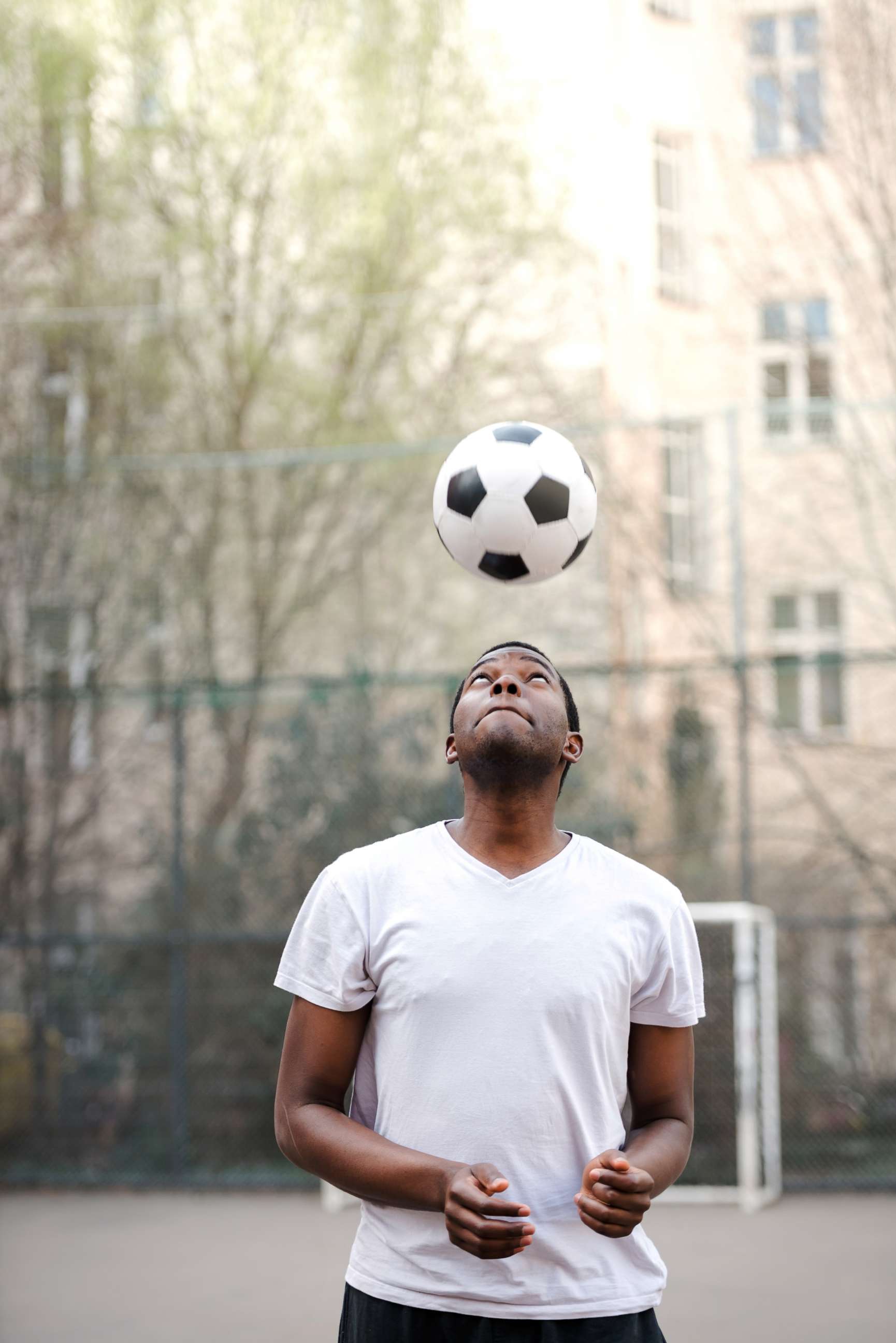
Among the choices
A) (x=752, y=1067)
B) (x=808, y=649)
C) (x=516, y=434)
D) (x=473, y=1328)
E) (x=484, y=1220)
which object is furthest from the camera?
(x=808, y=649)

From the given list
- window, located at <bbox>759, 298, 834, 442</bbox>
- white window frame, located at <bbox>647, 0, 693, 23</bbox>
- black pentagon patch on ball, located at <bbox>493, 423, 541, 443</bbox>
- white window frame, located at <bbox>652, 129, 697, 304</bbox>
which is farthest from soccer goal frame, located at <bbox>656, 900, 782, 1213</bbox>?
white window frame, located at <bbox>647, 0, 693, 23</bbox>

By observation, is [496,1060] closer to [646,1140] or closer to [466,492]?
[646,1140]

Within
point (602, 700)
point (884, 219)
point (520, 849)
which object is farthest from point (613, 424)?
point (520, 849)

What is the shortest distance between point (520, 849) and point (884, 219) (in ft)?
32.2

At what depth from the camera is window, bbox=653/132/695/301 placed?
12359mm

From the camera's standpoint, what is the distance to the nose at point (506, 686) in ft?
7.56

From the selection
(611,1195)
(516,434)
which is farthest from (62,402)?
(611,1195)

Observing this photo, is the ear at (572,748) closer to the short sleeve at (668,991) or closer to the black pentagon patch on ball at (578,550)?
the short sleeve at (668,991)

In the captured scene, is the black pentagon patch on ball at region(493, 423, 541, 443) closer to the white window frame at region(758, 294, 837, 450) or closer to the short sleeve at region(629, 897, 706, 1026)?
the short sleeve at region(629, 897, 706, 1026)

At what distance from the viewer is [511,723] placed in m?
2.25

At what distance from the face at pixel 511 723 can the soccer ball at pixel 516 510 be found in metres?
0.92

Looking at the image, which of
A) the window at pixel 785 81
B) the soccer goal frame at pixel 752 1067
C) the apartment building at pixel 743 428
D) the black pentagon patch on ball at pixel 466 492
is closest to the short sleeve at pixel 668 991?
the black pentagon patch on ball at pixel 466 492

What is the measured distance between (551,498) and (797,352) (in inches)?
343

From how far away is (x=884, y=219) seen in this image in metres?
10.9
